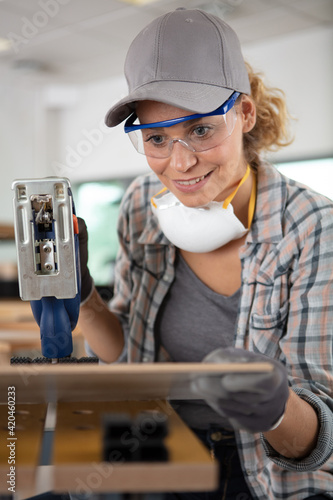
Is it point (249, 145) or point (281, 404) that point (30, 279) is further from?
point (249, 145)

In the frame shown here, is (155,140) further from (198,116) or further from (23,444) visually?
(23,444)

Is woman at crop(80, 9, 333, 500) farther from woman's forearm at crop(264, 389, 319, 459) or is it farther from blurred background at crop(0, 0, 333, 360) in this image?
blurred background at crop(0, 0, 333, 360)

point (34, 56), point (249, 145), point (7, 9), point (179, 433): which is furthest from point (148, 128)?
point (34, 56)

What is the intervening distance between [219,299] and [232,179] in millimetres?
314

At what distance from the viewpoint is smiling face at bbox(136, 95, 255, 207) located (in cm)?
139

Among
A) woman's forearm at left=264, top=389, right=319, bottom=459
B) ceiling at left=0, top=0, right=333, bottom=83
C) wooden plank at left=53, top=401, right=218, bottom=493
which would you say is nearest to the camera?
wooden plank at left=53, top=401, right=218, bottom=493

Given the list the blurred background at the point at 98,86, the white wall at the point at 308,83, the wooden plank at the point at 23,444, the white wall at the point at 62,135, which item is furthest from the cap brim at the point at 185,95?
the white wall at the point at 62,135

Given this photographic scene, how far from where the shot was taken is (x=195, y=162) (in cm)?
140

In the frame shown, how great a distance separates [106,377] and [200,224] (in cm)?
78

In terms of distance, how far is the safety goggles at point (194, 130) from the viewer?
4.42 ft

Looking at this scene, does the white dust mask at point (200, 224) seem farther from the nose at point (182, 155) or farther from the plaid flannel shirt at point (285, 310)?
the nose at point (182, 155)

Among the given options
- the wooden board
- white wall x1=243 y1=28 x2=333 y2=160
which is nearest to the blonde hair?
the wooden board

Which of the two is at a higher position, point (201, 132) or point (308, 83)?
point (308, 83)

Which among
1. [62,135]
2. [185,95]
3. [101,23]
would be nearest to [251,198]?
[185,95]
